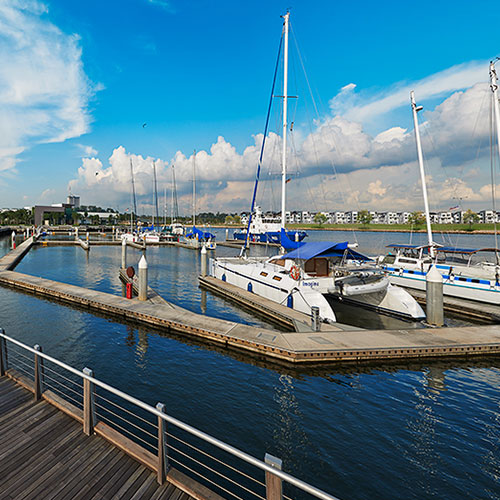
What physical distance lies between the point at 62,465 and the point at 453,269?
2534 centimetres

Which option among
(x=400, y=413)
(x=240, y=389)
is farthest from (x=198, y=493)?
(x=400, y=413)

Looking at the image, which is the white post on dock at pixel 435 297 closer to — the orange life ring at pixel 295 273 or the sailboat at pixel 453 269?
the sailboat at pixel 453 269

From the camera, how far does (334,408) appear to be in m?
8.45

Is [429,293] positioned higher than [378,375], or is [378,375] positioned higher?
[429,293]

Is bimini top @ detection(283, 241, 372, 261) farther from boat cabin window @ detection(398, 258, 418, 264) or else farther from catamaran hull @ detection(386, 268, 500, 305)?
boat cabin window @ detection(398, 258, 418, 264)

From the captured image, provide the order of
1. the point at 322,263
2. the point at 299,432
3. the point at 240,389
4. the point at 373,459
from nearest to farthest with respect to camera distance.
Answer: the point at 373,459 → the point at 299,432 → the point at 240,389 → the point at 322,263

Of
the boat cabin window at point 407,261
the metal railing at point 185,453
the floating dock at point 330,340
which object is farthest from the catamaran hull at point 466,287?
the metal railing at point 185,453

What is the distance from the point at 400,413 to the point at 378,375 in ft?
7.17

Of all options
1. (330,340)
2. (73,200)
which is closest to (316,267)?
(330,340)

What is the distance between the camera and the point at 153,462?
4.47 m

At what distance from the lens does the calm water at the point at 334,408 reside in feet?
20.1

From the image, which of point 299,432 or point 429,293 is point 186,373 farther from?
point 429,293

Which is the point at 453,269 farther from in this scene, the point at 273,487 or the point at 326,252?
the point at 273,487

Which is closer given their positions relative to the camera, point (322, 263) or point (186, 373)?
point (186, 373)
